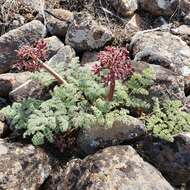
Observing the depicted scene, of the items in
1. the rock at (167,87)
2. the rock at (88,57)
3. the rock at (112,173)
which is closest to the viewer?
the rock at (112,173)

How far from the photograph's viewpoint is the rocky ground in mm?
5094

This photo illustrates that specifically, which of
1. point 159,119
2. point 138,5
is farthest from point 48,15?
point 159,119

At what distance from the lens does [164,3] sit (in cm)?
719

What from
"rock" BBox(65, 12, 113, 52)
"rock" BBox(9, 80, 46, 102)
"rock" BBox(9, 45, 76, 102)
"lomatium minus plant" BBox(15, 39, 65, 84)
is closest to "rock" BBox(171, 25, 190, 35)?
"rock" BBox(65, 12, 113, 52)

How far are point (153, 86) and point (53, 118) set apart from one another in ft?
4.44

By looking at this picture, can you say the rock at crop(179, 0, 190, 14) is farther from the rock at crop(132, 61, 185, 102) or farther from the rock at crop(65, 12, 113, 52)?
the rock at crop(132, 61, 185, 102)

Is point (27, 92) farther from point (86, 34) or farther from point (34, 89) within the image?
point (86, 34)

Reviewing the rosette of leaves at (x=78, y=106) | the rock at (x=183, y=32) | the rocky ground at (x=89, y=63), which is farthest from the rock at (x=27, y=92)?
the rock at (x=183, y=32)

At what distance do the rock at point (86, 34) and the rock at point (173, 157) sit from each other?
194 cm

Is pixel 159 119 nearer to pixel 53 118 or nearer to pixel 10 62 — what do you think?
pixel 53 118

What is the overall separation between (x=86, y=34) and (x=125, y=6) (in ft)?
3.06

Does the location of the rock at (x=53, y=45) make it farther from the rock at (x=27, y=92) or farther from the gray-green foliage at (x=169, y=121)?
the gray-green foliage at (x=169, y=121)

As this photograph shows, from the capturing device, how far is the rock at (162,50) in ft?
20.7

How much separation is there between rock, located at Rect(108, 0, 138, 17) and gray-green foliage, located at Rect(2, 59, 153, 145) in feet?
5.65
